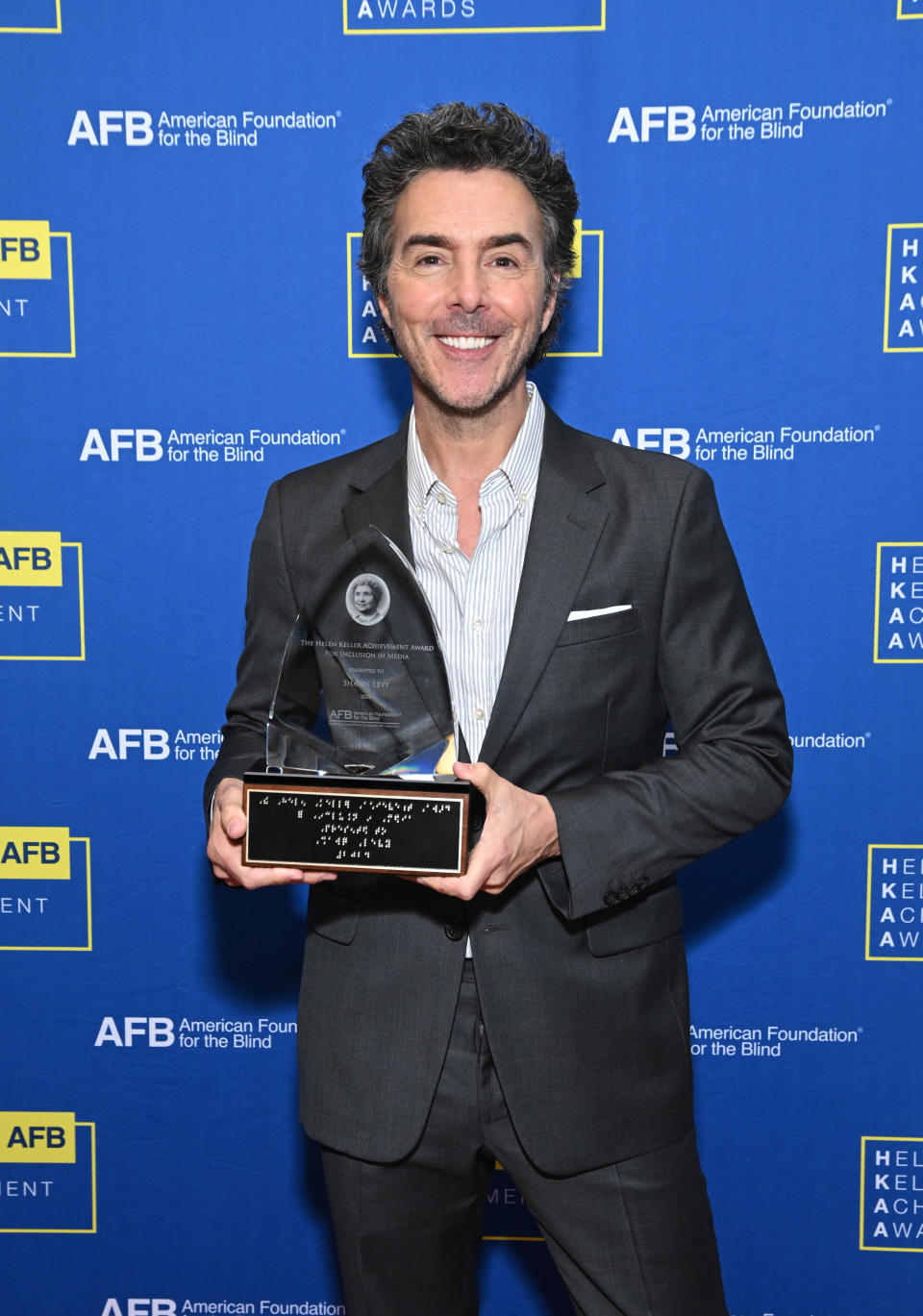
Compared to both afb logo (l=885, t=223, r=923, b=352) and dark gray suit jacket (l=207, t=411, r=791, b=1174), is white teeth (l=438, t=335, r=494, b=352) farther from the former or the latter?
afb logo (l=885, t=223, r=923, b=352)

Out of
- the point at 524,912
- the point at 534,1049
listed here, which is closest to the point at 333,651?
the point at 524,912

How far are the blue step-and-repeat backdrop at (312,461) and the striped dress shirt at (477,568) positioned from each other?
0.63m

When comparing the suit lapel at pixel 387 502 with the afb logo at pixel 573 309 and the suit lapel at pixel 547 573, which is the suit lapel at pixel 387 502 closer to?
the suit lapel at pixel 547 573

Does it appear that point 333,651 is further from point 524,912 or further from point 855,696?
point 855,696

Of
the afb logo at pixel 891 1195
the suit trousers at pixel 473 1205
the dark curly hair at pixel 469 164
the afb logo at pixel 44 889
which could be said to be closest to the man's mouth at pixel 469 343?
the dark curly hair at pixel 469 164

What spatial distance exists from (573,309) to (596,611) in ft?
2.74

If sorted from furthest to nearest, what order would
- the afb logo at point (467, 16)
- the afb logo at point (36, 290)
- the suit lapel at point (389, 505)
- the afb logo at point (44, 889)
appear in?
the afb logo at point (44, 889), the afb logo at point (36, 290), the afb logo at point (467, 16), the suit lapel at point (389, 505)

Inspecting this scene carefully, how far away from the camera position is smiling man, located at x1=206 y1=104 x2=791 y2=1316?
1.30 metres

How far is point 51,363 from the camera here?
80.3 inches

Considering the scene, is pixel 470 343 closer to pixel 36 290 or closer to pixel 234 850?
pixel 234 850

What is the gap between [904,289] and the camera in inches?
75.5

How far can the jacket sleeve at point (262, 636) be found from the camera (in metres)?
1.47

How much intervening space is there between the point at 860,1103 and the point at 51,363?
6.36 feet

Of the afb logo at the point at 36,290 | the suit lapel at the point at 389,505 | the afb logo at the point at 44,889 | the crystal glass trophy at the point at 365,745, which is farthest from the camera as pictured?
the afb logo at the point at 44,889
